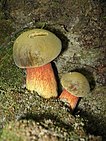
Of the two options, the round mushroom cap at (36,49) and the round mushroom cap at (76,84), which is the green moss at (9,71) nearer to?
the round mushroom cap at (36,49)

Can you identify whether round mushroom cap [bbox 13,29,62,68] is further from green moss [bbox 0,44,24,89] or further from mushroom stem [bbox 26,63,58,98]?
green moss [bbox 0,44,24,89]

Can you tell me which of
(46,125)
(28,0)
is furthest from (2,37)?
(46,125)

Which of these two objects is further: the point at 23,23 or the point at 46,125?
the point at 23,23

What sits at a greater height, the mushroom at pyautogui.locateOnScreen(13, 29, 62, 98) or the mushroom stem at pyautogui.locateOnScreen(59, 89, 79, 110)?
the mushroom at pyautogui.locateOnScreen(13, 29, 62, 98)

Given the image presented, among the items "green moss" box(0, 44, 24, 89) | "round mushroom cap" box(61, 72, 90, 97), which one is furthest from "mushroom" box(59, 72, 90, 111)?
"green moss" box(0, 44, 24, 89)

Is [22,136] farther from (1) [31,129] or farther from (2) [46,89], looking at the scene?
(2) [46,89]

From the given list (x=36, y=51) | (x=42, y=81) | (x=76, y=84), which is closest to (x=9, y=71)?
(x=42, y=81)
